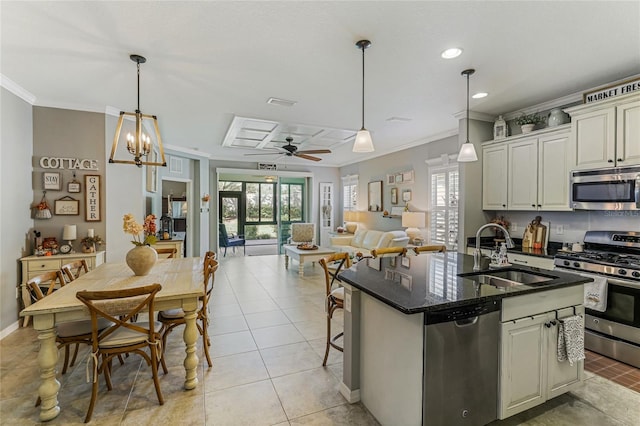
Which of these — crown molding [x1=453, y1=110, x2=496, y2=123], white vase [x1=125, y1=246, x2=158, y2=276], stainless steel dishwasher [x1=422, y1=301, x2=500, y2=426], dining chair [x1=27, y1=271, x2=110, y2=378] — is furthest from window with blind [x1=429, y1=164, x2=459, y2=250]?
dining chair [x1=27, y1=271, x2=110, y2=378]

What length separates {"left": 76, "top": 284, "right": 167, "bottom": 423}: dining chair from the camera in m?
2.04

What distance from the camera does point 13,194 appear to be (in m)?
3.51

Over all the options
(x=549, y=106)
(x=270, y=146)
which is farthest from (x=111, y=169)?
(x=549, y=106)

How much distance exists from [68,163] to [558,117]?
20.6 ft

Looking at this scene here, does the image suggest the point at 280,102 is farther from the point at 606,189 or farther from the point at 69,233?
the point at 606,189

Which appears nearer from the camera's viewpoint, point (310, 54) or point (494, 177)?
point (310, 54)

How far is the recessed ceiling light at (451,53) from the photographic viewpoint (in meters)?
2.61

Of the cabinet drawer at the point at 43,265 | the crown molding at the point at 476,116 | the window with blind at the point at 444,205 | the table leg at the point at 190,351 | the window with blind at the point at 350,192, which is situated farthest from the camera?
the window with blind at the point at 350,192

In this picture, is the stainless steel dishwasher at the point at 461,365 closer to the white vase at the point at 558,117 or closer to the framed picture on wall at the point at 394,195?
the white vase at the point at 558,117

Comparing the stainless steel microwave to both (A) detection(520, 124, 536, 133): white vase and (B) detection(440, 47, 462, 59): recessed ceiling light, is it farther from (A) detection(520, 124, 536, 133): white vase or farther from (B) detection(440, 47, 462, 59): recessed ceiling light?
(B) detection(440, 47, 462, 59): recessed ceiling light

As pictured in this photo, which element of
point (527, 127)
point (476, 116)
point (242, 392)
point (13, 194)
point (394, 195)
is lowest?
point (242, 392)

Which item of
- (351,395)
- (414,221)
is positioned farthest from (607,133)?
(351,395)

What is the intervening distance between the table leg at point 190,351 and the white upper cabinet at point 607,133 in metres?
4.27

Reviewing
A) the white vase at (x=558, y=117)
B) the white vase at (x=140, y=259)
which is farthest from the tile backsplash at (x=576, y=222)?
the white vase at (x=140, y=259)
